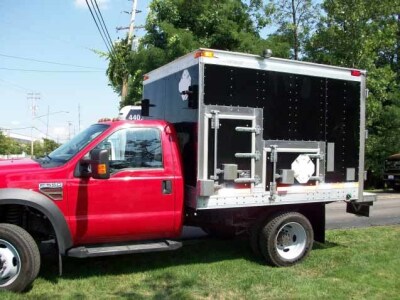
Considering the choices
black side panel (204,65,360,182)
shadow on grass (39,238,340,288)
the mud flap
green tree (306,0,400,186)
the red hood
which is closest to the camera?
the red hood

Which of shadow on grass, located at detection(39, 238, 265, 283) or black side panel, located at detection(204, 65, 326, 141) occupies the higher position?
black side panel, located at detection(204, 65, 326, 141)

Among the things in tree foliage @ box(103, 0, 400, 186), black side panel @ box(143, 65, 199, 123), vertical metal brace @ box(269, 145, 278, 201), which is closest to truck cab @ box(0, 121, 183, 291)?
black side panel @ box(143, 65, 199, 123)

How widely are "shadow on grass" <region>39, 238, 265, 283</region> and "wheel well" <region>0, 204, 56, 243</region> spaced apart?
1.97ft

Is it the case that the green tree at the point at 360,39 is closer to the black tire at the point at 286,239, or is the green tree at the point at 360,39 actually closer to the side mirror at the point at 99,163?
the black tire at the point at 286,239

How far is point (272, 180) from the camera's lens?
6.52 m

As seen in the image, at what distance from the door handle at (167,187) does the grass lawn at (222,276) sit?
3.35ft

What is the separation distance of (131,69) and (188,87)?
45.4ft

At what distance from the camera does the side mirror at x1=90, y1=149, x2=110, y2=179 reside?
17.7 ft

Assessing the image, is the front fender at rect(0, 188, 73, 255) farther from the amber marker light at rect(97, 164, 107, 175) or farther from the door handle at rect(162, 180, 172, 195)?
Result: the door handle at rect(162, 180, 172, 195)

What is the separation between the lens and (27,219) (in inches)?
227

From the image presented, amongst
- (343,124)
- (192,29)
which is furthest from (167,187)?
(192,29)

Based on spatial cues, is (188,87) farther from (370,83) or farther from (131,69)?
(370,83)

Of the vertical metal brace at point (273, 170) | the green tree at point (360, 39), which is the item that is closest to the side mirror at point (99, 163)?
the vertical metal brace at point (273, 170)

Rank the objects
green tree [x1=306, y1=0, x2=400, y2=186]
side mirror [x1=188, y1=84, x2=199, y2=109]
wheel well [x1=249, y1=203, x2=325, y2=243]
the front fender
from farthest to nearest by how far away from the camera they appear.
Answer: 1. green tree [x1=306, y1=0, x2=400, y2=186]
2. wheel well [x1=249, y1=203, x2=325, y2=243]
3. side mirror [x1=188, y1=84, x2=199, y2=109]
4. the front fender
